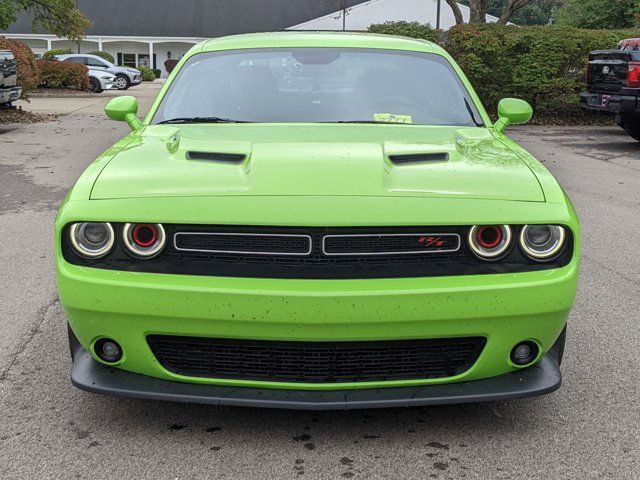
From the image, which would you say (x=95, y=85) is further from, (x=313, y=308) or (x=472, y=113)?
(x=313, y=308)

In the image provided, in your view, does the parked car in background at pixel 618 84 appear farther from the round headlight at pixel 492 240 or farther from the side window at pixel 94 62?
the side window at pixel 94 62

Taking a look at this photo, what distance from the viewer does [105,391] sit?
9.46ft

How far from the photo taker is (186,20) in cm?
5622

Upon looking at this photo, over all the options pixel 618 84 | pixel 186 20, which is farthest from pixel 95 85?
pixel 618 84

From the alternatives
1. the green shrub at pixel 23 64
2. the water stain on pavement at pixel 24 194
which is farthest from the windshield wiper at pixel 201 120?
the green shrub at pixel 23 64

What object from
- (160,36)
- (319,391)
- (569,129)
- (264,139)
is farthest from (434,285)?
(160,36)

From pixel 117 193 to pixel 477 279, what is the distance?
1363 mm

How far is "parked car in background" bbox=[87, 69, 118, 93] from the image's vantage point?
33562 mm

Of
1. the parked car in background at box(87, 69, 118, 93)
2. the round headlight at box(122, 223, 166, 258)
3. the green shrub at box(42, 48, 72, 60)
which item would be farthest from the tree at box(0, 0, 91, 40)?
the round headlight at box(122, 223, 166, 258)

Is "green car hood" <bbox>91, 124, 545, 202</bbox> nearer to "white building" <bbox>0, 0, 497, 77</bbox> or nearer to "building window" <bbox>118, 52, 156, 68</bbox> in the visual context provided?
"white building" <bbox>0, 0, 497, 77</bbox>

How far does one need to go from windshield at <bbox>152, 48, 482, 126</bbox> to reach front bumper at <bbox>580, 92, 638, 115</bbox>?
9.18 m

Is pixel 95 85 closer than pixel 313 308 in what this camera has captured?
No

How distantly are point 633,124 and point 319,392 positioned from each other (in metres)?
12.7

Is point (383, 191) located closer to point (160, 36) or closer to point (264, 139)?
point (264, 139)
